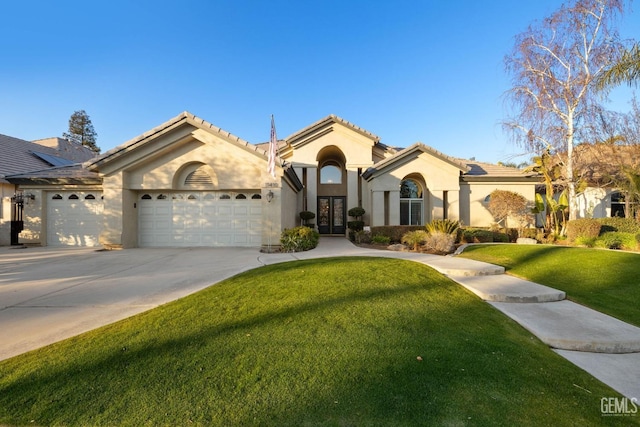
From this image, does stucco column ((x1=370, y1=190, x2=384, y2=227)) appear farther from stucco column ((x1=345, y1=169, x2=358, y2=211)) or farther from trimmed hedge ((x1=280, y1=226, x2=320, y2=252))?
trimmed hedge ((x1=280, y1=226, x2=320, y2=252))

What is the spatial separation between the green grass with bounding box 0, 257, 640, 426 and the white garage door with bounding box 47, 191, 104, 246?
12283 millimetres

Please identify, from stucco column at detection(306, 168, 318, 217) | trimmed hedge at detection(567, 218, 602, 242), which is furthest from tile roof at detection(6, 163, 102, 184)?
trimmed hedge at detection(567, 218, 602, 242)

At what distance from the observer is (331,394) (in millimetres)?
2803

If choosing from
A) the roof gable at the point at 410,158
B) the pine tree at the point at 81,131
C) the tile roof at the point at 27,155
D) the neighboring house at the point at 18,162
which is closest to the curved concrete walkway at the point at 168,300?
the neighboring house at the point at 18,162

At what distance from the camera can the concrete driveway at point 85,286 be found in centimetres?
424

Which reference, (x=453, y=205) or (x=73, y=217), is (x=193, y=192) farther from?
(x=453, y=205)

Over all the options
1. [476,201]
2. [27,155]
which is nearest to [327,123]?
[476,201]

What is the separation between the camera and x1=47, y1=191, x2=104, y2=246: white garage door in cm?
1372

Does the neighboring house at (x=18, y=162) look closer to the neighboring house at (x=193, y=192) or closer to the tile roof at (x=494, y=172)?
the neighboring house at (x=193, y=192)

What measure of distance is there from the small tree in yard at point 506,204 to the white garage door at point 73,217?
2043 centimetres

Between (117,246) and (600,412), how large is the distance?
1527 centimetres

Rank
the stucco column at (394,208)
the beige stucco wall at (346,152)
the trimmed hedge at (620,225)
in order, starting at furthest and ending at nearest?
the beige stucco wall at (346,152) → the stucco column at (394,208) → the trimmed hedge at (620,225)

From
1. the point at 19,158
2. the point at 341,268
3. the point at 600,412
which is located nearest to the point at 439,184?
the point at 341,268

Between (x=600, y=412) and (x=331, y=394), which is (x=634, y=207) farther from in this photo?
(x=331, y=394)
